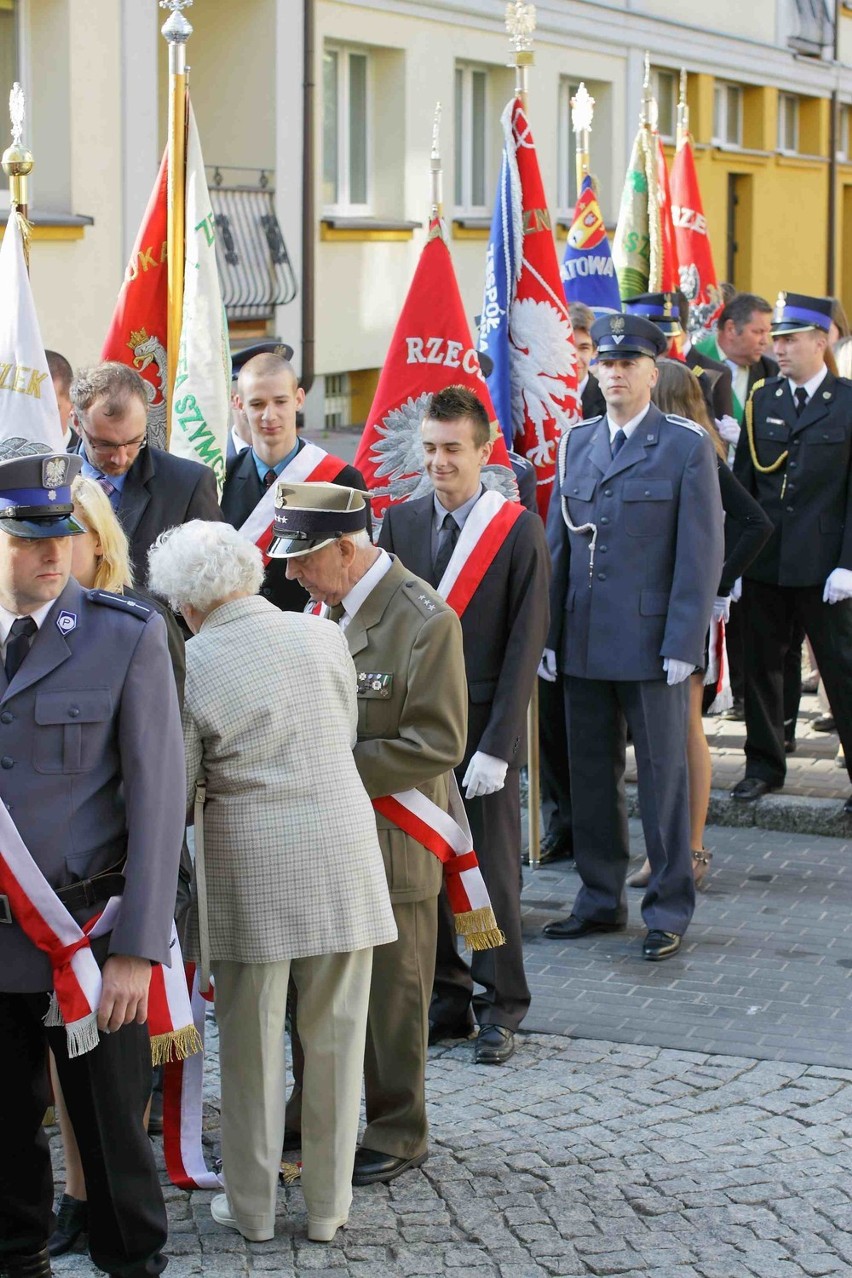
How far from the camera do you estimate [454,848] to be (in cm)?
456

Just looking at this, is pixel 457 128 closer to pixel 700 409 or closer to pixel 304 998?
pixel 700 409

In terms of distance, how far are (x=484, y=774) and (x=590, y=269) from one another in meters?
5.07

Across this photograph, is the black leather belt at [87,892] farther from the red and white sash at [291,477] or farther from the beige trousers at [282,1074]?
the red and white sash at [291,477]

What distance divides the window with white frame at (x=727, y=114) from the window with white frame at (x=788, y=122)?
117cm

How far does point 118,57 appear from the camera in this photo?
13922mm

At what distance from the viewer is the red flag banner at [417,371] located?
6.66m

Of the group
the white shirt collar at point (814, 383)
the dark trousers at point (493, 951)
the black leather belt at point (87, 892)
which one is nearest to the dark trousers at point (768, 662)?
the white shirt collar at point (814, 383)

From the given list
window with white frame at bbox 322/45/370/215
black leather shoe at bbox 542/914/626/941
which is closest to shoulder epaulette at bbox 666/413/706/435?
black leather shoe at bbox 542/914/626/941

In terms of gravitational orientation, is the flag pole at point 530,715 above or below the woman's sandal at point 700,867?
above

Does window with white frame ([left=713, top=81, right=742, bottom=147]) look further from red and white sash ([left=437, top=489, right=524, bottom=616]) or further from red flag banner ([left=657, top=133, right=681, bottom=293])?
red and white sash ([left=437, top=489, right=524, bottom=616])

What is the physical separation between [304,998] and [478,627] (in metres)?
1.59

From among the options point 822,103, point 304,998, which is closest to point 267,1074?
point 304,998

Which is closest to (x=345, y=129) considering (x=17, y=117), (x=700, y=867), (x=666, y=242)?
(x=666, y=242)

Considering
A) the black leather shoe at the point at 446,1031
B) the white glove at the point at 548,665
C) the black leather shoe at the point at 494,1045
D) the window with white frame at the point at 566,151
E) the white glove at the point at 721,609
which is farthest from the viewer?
the window with white frame at the point at 566,151
